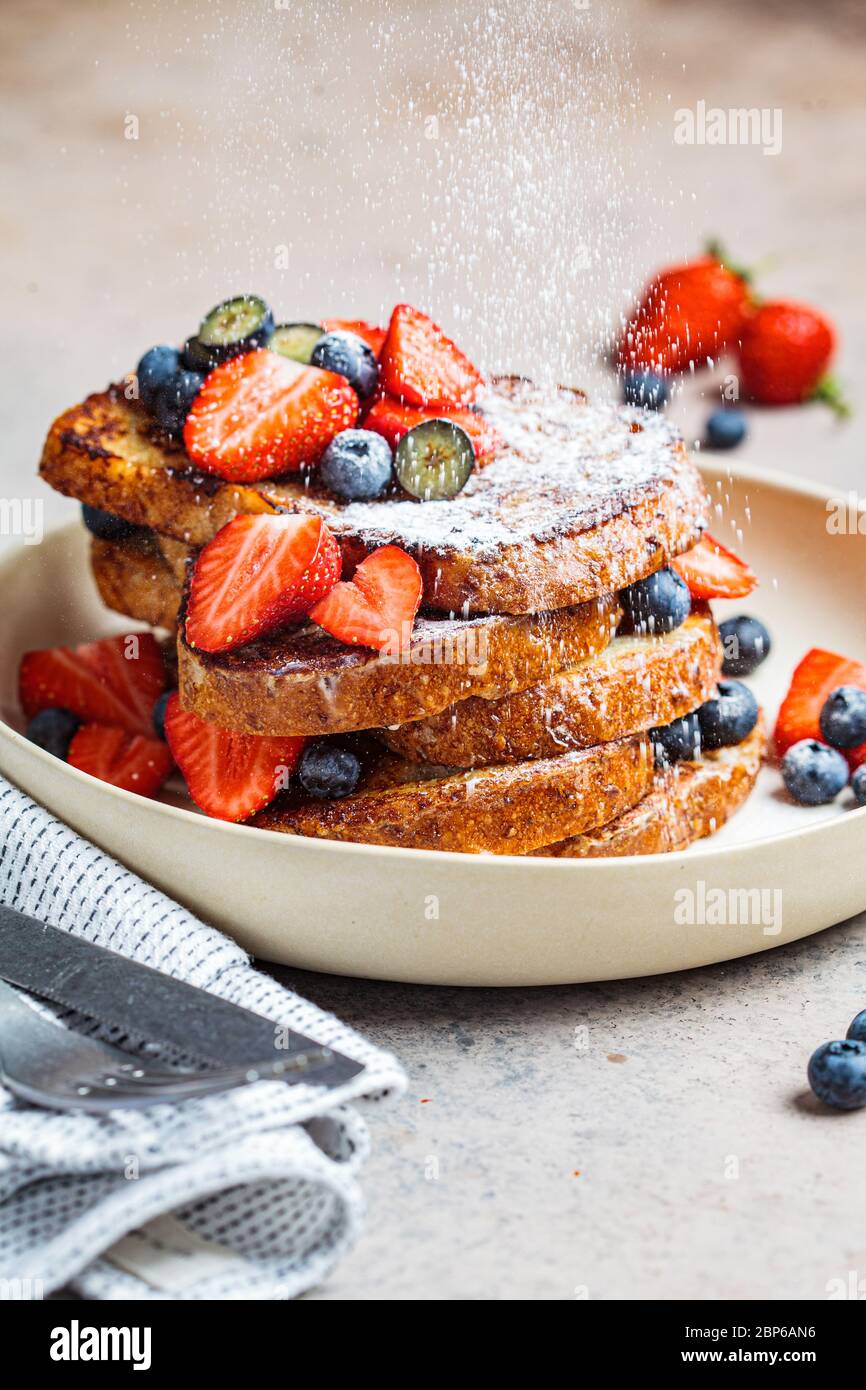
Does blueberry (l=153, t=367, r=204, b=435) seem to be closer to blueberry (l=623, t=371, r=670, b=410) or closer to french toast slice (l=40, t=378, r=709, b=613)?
french toast slice (l=40, t=378, r=709, b=613)

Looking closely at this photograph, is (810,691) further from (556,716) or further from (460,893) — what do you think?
(460,893)

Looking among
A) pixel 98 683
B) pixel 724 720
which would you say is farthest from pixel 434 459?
pixel 98 683

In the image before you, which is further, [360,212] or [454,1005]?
[360,212]

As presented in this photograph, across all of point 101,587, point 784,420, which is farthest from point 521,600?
point 784,420

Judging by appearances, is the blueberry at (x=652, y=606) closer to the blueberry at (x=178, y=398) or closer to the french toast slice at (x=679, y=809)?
the french toast slice at (x=679, y=809)

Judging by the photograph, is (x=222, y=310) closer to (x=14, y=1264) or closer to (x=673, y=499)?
(x=673, y=499)

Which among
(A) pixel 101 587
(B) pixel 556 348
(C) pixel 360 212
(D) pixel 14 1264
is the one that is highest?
(C) pixel 360 212

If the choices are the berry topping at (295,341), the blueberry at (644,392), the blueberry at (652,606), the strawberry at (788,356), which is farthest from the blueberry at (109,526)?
the strawberry at (788,356)
